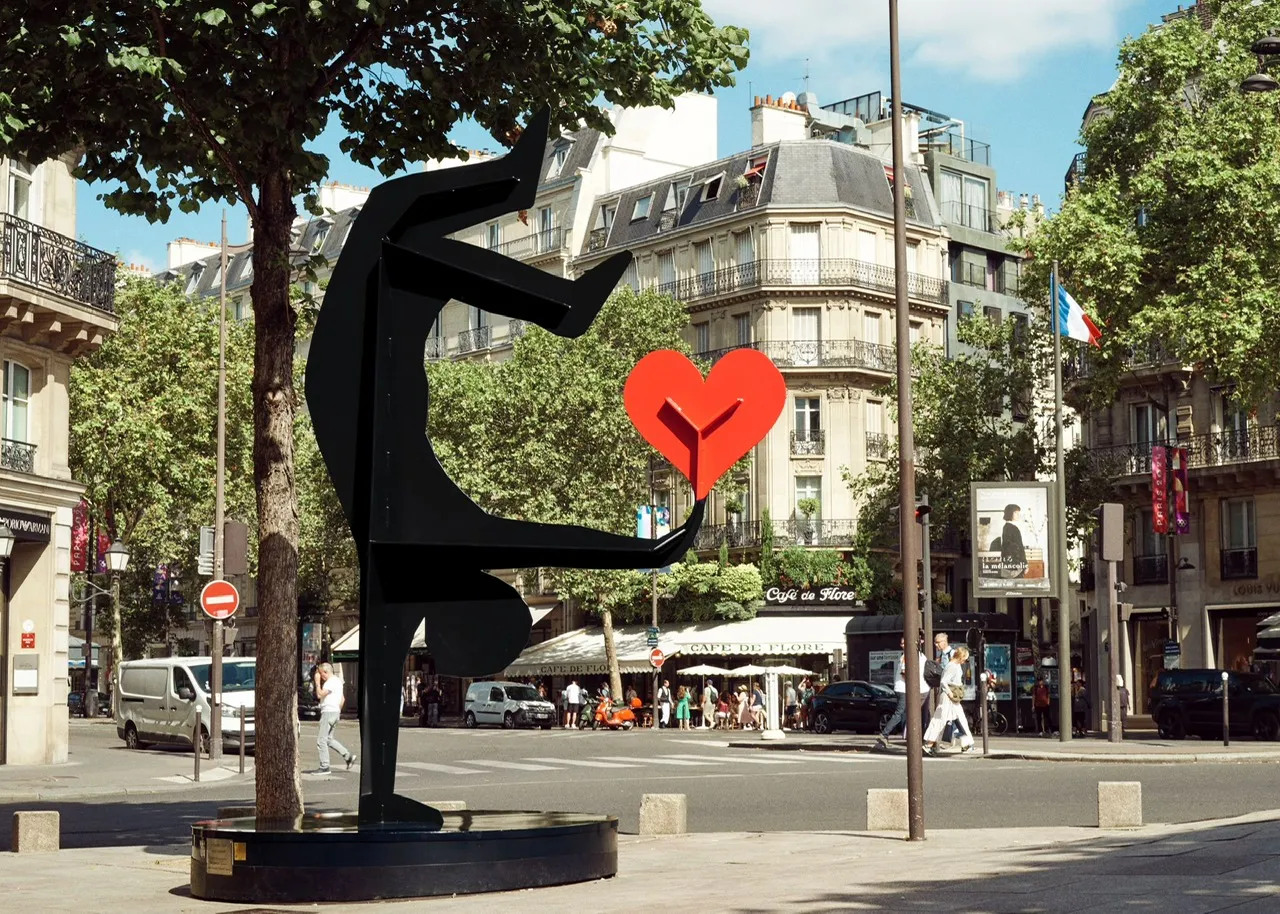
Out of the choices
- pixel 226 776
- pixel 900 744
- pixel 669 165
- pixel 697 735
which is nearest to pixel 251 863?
pixel 226 776

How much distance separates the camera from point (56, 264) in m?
28.7

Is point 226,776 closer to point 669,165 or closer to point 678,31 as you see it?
point 678,31

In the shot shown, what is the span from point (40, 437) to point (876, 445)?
122 feet

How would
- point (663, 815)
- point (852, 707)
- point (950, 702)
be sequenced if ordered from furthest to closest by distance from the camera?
point (852, 707) → point (950, 702) → point (663, 815)

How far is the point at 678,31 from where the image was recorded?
1500cm

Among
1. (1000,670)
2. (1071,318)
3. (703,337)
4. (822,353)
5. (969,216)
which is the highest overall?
(969,216)

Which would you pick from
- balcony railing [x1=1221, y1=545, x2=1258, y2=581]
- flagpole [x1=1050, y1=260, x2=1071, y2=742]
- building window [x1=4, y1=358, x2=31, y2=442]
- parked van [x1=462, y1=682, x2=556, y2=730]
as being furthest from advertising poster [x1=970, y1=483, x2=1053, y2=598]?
parked van [x1=462, y1=682, x2=556, y2=730]

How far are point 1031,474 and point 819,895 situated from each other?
3958 centimetres

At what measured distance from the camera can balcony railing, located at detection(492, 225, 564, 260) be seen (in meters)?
71.1

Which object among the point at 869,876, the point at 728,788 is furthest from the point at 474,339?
the point at 869,876

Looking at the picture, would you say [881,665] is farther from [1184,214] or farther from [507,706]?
[507,706]

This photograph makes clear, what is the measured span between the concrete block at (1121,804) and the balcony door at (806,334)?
1856 inches

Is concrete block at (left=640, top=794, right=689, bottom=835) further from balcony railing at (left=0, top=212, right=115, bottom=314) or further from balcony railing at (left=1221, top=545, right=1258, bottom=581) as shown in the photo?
balcony railing at (left=1221, top=545, right=1258, bottom=581)

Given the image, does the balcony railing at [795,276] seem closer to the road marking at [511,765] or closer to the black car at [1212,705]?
the black car at [1212,705]
